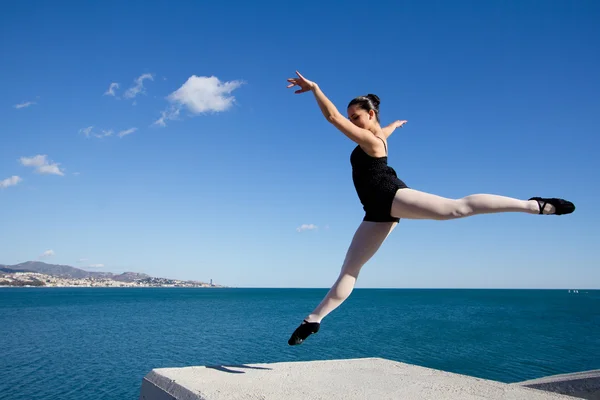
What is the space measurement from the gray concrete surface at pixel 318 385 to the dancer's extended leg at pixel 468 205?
4.92ft

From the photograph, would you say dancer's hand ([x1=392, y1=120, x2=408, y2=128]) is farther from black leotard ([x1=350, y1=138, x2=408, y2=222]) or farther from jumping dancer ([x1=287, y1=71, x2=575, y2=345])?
black leotard ([x1=350, y1=138, x2=408, y2=222])

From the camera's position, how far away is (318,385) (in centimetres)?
419

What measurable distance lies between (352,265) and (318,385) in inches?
45.2

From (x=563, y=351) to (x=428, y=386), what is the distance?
98.9 feet

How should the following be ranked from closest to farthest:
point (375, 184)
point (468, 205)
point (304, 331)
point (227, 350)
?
point (468, 205) < point (375, 184) < point (304, 331) < point (227, 350)

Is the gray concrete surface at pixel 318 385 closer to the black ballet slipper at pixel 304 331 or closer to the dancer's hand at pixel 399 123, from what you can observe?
the black ballet slipper at pixel 304 331

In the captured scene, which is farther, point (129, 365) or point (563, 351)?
point (563, 351)

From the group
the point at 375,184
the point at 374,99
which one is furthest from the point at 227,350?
the point at 375,184

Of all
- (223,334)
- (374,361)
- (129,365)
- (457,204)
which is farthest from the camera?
(223,334)

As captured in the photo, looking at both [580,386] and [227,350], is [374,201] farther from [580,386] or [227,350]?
[227,350]

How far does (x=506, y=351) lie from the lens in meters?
29.6

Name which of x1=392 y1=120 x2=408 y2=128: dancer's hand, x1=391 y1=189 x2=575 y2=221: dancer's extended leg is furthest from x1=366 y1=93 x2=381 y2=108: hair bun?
x1=391 y1=189 x2=575 y2=221: dancer's extended leg

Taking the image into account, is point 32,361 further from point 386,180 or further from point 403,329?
point 403,329

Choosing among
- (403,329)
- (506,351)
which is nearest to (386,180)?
(506,351)
